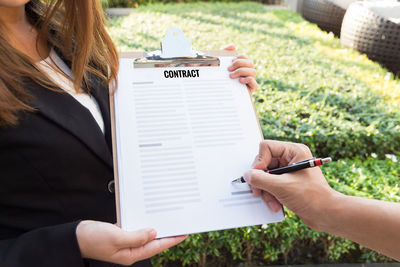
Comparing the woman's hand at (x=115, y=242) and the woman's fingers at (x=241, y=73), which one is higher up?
the woman's fingers at (x=241, y=73)

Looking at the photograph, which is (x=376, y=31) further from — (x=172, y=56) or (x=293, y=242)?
(x=172, y=56)

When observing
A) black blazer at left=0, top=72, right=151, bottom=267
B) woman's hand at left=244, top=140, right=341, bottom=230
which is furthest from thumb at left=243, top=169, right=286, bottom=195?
black blazer at left=0, top=72, right=151, bottom=267

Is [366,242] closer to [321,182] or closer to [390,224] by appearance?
[390,224]

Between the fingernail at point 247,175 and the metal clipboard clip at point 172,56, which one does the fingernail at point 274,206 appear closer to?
the fingernail at point 247,175

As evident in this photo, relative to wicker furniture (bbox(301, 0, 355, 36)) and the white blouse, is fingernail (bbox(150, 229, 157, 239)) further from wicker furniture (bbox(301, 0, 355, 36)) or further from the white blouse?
wicker furniture (bbox(301, 0, 355, 36))

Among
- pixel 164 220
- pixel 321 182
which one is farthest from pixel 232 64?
pixel 164 220

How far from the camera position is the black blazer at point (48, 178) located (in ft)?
3.33

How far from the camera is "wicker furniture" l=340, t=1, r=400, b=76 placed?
4984 millimetres

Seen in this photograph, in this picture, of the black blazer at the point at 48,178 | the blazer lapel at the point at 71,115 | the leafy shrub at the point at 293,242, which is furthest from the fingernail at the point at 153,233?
the leafy shrub at the point at 293,242

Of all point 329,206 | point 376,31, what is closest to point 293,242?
point 329,206

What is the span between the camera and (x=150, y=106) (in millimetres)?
1199

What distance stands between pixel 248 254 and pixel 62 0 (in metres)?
Answer: 1.96

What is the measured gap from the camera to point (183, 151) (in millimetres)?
1152

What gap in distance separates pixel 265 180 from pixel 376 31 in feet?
16.7
